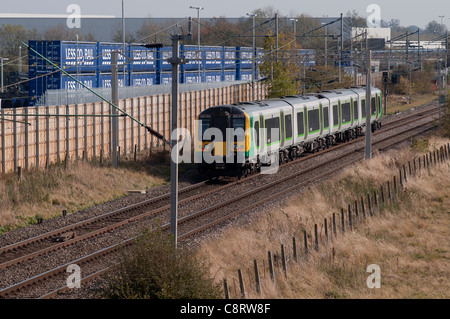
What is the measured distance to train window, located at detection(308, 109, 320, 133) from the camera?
33.5m

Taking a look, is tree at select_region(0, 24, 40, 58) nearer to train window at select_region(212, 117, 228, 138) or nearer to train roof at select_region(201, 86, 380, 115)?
train roof at select_region(201, 86, 380, 115)

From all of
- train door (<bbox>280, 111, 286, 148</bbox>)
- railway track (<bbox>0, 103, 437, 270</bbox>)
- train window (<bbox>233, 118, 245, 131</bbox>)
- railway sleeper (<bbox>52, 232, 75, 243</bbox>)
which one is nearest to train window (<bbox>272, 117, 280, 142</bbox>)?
train door (<bbox>280, 111, 286, 148</bbox>)

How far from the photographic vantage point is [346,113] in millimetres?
38938

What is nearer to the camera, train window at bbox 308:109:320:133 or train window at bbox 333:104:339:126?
train window at bbox 308:109:320:133

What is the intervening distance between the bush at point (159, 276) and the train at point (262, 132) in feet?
44.8

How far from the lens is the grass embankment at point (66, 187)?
2083 centimetres

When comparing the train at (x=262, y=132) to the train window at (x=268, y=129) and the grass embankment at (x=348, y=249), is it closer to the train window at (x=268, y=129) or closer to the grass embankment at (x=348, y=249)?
the train window at (x=268, y=129)

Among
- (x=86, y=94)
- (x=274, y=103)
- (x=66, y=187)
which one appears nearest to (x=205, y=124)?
(x=274, y=103)

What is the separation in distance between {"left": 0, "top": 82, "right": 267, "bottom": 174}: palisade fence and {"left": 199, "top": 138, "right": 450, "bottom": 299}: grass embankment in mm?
7152

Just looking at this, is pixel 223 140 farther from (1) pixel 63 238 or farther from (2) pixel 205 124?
(1) pixel 63 238

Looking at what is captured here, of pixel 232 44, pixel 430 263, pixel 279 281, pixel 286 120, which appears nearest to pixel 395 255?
pixel 430 263

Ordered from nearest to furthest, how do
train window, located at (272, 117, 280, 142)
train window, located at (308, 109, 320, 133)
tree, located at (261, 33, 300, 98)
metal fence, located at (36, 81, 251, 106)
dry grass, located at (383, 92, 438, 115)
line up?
train window, located at (272, 117, 280, 142)
metal fence, located at (36, 81, 251, 106)
train window, located at (308, 109, 320, 133)
tree, located at (261, 33, 300, 98)
dry grass, located at (383, 92, 438, 115)

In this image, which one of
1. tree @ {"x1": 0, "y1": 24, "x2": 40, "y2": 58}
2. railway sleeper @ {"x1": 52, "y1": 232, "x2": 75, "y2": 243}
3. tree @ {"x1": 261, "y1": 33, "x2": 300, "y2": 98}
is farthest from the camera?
tree @ {"x1": 0, "y1": 24, "x2": 40, "y2": 58}

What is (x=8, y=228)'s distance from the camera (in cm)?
1934
